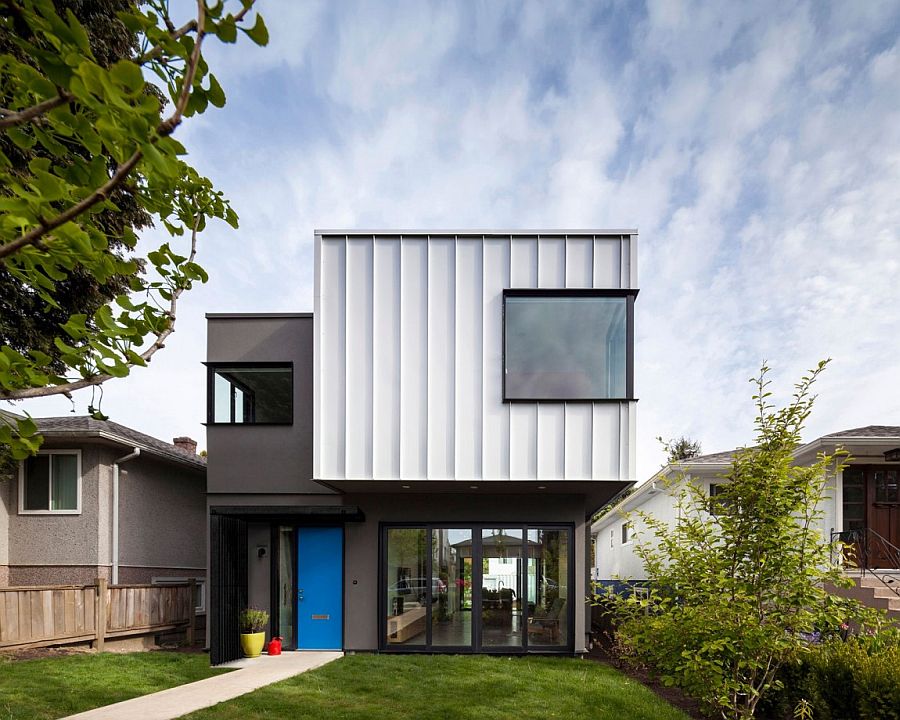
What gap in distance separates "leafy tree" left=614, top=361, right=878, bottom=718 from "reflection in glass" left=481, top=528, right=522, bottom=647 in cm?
624

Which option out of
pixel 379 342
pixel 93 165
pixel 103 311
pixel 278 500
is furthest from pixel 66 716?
pixel 93 165

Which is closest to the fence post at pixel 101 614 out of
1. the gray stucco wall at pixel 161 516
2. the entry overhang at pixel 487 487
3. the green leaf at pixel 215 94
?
the gray stucco wall at pixel 161 516

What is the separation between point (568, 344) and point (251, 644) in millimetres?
7683

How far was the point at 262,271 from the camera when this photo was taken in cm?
1370

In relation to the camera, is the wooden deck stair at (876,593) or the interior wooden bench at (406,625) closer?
the wooden deck stair at (876,593)

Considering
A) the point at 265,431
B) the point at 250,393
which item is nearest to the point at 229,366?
the point at 250,393

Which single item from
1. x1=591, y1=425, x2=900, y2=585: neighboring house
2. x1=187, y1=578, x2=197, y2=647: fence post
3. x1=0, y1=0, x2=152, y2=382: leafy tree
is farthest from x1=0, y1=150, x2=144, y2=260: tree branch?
x1=187, y1=578, x2=197, y2=647: fence post

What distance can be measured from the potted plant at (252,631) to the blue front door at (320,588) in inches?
33.1

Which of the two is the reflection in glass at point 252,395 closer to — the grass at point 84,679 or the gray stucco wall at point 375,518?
the gray stucco wall at point 375,518

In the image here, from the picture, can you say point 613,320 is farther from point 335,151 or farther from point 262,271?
point 262,271

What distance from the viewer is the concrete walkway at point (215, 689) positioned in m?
7.44

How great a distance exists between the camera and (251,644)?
11.2m

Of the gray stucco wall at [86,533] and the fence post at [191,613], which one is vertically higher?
the gray stucco wall at [86,533]

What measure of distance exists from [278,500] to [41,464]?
5.42m
